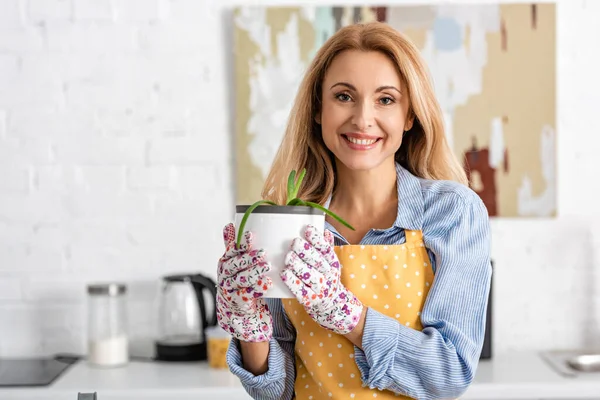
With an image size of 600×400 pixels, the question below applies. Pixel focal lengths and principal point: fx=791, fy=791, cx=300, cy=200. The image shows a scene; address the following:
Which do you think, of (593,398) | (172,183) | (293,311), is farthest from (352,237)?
(172,183)

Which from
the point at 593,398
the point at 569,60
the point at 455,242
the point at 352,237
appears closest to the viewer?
the point at 455,242

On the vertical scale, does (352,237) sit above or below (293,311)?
above

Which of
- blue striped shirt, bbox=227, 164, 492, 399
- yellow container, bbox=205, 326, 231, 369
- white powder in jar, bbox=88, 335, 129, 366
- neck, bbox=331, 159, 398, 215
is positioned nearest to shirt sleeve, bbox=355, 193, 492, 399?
blue striped shirt, bbox=227, 164, 492, 399

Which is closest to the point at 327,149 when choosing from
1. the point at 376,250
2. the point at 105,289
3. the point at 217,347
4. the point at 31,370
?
the point at 376,250

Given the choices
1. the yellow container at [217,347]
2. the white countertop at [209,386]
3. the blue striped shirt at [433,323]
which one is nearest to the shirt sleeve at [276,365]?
the blue striped shirt at [433,323]

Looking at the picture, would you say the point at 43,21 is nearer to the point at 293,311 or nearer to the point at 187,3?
the point at 187,3

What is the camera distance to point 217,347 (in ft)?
7.27

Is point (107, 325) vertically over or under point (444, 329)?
under

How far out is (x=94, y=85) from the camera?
2473 mm

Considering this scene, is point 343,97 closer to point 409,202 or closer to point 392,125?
point 392,125

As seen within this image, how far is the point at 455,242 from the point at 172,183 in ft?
4.70

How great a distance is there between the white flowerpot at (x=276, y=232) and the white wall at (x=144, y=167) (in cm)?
148

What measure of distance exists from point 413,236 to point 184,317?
1.32 m

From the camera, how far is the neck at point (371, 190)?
131 centimetres
